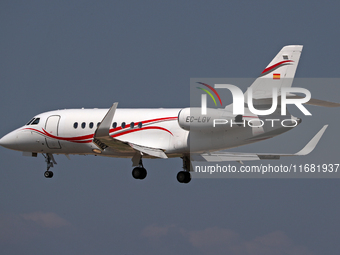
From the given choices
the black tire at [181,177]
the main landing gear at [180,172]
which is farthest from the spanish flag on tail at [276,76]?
the black tire at [181,177]

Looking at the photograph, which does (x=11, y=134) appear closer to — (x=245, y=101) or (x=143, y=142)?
(x=143, y=142)

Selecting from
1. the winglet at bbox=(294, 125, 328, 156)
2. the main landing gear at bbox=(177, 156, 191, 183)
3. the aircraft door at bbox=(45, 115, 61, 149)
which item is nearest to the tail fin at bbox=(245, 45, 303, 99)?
the winglet at bbox=(294, 125, 328, 156)

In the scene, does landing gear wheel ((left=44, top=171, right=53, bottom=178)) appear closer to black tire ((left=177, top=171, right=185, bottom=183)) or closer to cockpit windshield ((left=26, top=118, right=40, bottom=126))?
cockpit windshield ((left=26, top=118, right=40, bottom=126))

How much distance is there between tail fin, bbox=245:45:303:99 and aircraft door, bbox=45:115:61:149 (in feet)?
35.5

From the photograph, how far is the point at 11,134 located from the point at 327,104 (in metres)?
17.0

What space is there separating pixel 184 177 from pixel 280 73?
7.07 metres

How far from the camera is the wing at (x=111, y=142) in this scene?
2352 cm

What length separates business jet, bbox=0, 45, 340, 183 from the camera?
79.5 ft

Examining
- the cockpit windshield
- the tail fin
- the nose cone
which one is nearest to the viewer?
the tail fin

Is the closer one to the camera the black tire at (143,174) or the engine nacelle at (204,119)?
the engine nacelle at (204,119)

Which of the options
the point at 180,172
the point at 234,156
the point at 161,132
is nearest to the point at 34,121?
the point at 161,132

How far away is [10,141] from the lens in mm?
31375

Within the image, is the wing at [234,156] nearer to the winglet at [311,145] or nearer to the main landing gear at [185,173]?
the winglet at [311,145]

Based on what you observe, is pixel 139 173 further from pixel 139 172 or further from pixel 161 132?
pixel 161 132
